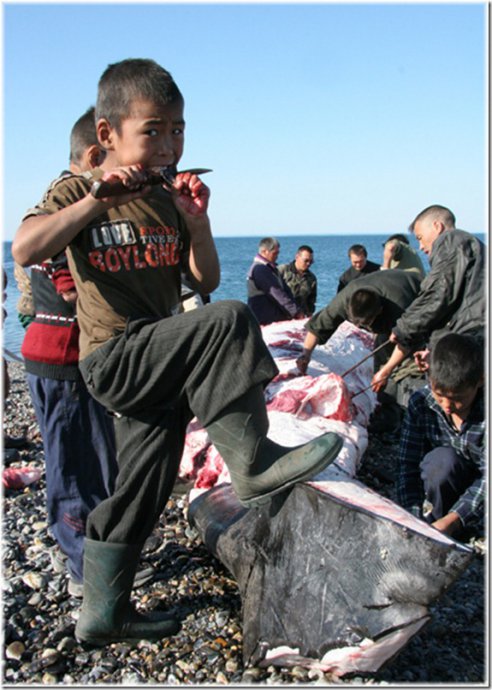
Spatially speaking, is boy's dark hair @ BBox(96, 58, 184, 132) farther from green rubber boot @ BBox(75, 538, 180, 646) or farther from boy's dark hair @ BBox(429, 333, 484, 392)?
boy's dark hair @ BBox(429, 333, 484, 392)

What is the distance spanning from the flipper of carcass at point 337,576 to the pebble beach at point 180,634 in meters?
0.11

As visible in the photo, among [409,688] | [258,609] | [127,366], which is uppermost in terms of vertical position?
[127,366]

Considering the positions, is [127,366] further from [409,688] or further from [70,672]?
[409,688]

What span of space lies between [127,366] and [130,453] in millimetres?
391

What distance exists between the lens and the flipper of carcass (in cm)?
262

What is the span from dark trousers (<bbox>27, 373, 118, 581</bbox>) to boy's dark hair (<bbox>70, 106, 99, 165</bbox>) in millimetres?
1134

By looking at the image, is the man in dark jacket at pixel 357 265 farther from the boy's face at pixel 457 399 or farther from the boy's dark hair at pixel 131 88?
the boy's dark hair at pixel 131 88

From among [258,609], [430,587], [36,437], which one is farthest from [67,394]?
[36,437]

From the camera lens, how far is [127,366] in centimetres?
262

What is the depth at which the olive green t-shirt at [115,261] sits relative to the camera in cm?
267

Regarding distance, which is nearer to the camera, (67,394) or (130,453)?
(130,453)

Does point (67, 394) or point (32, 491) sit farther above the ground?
point (67, 394)

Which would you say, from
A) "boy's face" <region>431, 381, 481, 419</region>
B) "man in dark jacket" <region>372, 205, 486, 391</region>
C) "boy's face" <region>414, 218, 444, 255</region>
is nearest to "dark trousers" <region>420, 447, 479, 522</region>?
"boy's face" <region>431, 381, 481, 419</region>

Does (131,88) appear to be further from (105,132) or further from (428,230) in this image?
(428,230)
